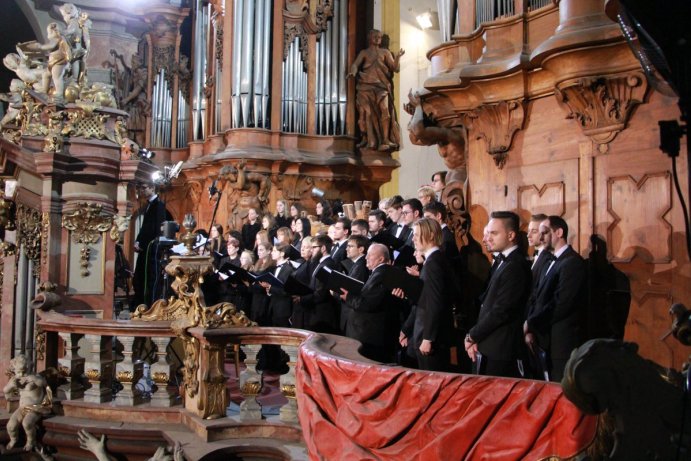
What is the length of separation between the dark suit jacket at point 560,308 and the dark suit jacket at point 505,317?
0.25m

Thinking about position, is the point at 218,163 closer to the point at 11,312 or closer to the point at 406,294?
the point at 11,312

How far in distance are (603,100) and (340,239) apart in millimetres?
2705

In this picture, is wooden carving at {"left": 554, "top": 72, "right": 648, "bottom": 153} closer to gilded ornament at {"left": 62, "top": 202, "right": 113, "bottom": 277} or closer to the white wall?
gilded ornament at {"left": 62, "top": 202, "right": 113, "bottom": 277}

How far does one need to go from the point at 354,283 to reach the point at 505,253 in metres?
0.98

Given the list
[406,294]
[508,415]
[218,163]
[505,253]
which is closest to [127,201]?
[406,294]

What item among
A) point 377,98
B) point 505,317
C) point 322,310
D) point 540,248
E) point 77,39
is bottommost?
point 322,310

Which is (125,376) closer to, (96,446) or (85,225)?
(96,446)

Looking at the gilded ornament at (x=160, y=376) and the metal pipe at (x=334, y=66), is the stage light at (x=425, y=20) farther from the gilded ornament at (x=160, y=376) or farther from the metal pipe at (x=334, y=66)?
the gilded ornament at (x=160, y=376)

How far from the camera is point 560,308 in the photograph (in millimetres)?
4023

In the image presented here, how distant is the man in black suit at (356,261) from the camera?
16.9 ft

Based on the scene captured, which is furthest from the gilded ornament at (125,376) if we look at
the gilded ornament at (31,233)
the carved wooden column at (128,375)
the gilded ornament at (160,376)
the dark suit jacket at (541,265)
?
the dark suit jacket at (541,265)

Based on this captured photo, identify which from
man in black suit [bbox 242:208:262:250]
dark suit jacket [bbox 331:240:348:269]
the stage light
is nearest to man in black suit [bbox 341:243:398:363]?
dark suit jacket [bbox 331:240:348:269]

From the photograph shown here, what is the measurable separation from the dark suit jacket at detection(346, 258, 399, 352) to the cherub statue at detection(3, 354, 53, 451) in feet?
7.10

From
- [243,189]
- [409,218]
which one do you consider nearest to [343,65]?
[243,189]
